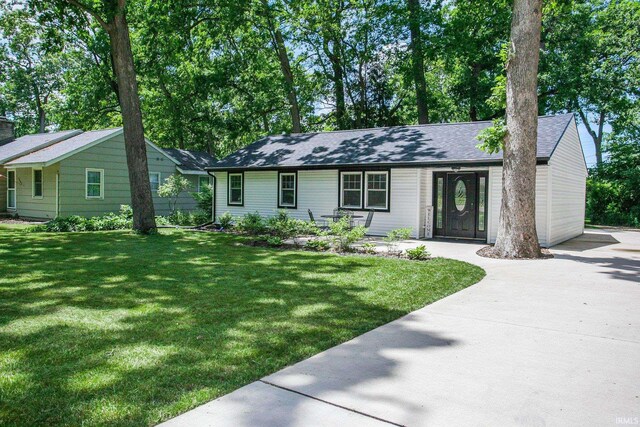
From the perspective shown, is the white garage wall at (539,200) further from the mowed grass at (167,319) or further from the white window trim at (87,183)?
the white window trim at (87,183)

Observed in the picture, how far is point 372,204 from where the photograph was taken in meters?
14.8

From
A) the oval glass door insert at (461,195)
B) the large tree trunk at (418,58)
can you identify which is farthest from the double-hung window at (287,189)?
the large tree trunk at (418,58)

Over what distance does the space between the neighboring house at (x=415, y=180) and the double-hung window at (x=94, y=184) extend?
5437mm

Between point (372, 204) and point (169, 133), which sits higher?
point (169, 133)

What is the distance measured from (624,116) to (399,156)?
18.5 m

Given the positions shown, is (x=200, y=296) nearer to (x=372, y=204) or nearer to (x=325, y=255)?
(x=325, y=255)

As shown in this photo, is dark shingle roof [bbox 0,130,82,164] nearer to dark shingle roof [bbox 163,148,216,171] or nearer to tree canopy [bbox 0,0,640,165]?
tree canopy [bbox 0,0,640,165]

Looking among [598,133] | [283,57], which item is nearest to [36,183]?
[283,57]

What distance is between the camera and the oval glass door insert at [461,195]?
13430 millimetres

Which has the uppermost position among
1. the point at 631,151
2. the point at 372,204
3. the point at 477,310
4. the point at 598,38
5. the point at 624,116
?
the point at 598,38

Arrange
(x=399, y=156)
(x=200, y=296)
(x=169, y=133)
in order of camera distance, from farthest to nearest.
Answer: (x=169, y=133) → (x=399, y=156) → (x=200, y=296)

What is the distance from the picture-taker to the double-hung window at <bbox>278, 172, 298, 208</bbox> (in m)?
16.7

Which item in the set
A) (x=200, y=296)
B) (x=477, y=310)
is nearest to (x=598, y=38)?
(x=477, y=310)

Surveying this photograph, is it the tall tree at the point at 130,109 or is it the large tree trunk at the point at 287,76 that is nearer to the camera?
the tall tree at the point at 130,109
